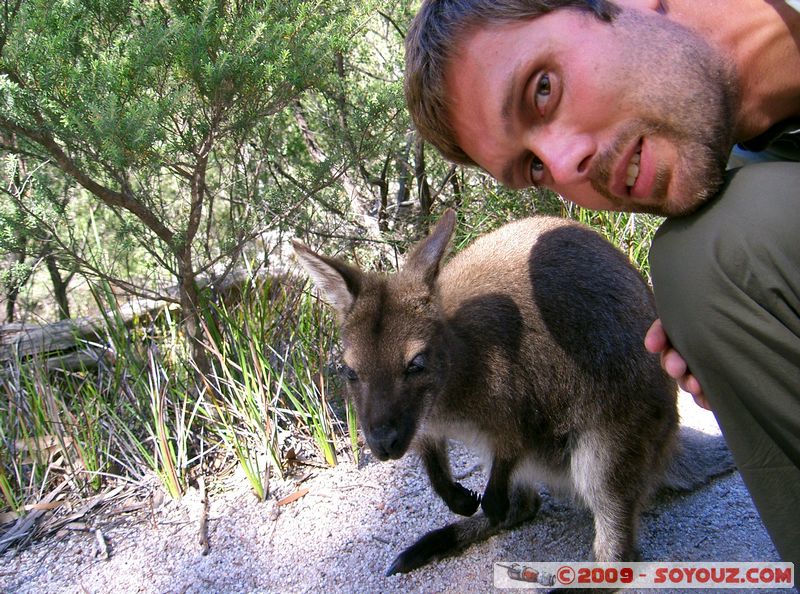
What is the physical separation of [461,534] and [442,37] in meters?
1.87

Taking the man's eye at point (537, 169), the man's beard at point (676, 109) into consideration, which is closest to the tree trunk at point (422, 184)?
the man's eye at point (537, 169)

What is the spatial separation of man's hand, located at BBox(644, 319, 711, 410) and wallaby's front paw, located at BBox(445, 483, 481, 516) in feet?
4.09

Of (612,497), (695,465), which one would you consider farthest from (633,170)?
(695,465)

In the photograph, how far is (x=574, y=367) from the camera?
9.26ft

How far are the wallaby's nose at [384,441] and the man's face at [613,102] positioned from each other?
102 cm

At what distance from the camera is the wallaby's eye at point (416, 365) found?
2609 millimetres

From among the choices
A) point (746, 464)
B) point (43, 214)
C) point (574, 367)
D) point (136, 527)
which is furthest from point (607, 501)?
point (43, 214)

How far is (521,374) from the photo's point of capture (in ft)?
9.33

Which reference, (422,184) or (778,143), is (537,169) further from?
(422,184)

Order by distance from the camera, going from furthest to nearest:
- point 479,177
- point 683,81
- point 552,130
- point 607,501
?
point 479,177, point 607,501, point 552,130, point 683,81

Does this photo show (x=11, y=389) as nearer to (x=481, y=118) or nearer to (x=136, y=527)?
(x=136, y=527)

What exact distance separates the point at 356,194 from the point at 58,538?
9.03 feet

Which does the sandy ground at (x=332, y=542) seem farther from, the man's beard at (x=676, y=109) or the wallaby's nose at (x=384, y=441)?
the man's beard at (x=676, y=109)

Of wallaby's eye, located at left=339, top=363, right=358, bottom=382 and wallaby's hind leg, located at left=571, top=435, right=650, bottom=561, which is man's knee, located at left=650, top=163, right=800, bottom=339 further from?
wallaby's eye, located at left=339, top=363, right=358, bottom=382
